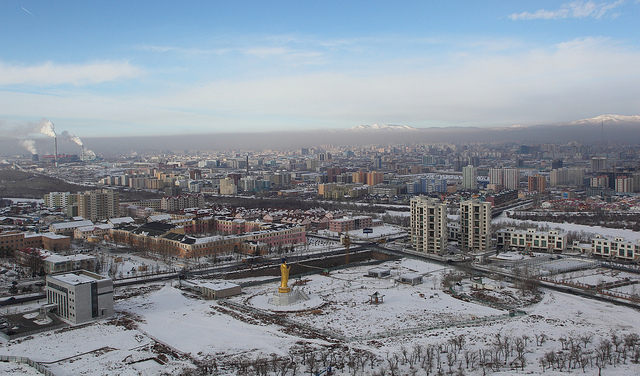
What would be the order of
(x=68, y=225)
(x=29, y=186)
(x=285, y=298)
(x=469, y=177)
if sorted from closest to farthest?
(x=285, y=298)
(x=68, y=225)
(x=469, y=177)
(x=29, y=186)

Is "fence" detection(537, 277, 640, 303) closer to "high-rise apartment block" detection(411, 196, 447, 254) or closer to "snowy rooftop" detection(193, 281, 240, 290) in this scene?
"high-rise apartment block" detection(411, 196, 447, 254)

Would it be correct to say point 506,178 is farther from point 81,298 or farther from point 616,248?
point 81,298

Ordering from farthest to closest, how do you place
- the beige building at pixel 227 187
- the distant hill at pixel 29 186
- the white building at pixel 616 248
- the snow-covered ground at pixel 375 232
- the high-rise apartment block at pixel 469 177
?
the high-rise apartment block at pixel 469 177
the beige building at pixel 227 187
the distant hill at pixel 29 186
the snow-covered ground at pixel 375 232
the white building at pixel 616 248

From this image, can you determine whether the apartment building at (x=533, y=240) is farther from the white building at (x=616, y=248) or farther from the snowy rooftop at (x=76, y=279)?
the snowy rooftop at (x=76, y=279)

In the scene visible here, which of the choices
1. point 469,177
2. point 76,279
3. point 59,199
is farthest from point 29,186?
point 76,279

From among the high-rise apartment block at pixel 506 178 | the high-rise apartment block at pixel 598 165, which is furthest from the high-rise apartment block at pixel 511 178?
the high-rise apartment block at pixel 598 165

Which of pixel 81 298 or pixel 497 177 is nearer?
pixel 81 298

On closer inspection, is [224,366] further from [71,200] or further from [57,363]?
[71,200]
